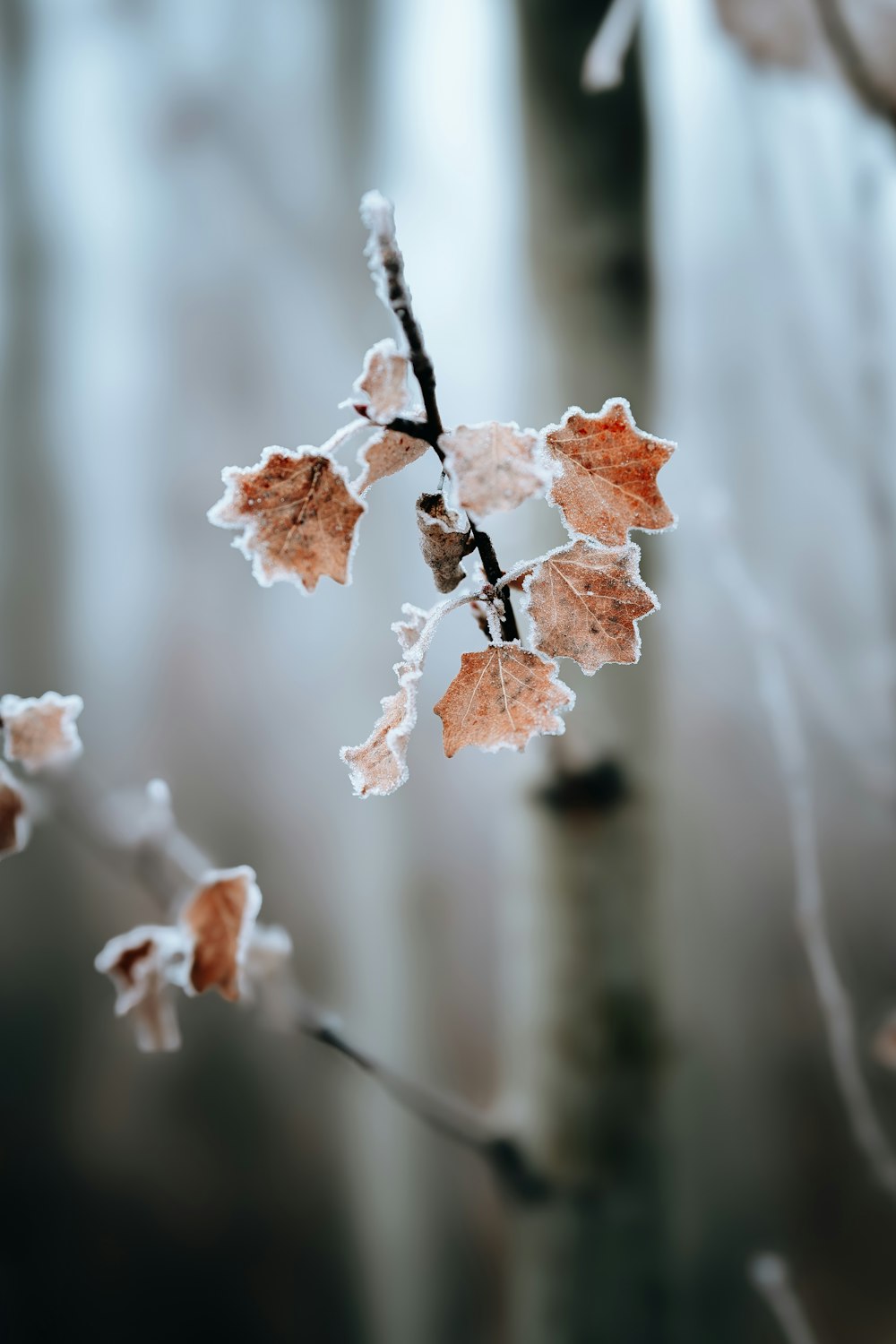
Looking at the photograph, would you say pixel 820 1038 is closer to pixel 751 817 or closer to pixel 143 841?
pixel 751 817

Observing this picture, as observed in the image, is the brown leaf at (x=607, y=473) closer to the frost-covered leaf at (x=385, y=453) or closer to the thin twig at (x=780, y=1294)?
the frost-covered leaf at (x=385, y=453)

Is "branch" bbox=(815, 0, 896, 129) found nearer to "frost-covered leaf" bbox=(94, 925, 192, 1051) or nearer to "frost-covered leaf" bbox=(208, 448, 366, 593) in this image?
"frost-covered leaf" bbox=(208, 448, 366, 593)

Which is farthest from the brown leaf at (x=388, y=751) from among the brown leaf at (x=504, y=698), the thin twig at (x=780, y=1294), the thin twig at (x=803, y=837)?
the thin twig at (x=780, y=1294)

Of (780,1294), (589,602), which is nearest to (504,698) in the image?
(589,602)

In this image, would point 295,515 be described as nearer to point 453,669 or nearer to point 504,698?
point 504,698

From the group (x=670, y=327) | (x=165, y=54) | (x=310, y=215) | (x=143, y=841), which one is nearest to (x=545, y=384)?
(x=670, y=327)

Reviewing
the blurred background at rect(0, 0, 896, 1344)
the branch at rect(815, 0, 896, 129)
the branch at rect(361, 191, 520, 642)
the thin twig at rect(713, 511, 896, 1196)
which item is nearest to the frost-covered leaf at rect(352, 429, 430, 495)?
the branch at rect(361, 191, 520, 642)
